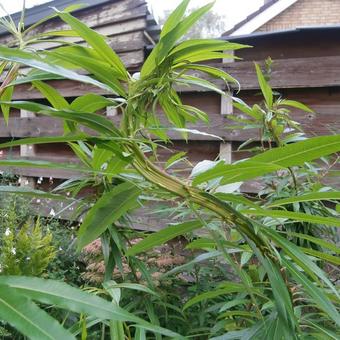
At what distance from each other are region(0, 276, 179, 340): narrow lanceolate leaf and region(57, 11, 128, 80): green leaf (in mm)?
294

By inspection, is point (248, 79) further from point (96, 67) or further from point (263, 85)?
point (96, 67)

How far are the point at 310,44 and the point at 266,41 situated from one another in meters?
0.24

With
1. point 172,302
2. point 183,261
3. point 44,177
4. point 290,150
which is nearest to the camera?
point 290,150

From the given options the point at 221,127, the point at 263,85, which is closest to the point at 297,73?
the point at 221,127

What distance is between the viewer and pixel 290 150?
0.49m

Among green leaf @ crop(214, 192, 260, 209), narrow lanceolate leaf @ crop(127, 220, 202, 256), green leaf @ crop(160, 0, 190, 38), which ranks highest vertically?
green leaf @ crop(160, 0, 190, 38)

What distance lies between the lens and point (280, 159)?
504 millimetres

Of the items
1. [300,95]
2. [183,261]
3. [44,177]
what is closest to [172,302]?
[183,261]

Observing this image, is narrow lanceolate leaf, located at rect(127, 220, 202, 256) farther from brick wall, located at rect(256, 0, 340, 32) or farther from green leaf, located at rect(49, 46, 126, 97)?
brick wall, located at rect(256, 0, 340, 32)

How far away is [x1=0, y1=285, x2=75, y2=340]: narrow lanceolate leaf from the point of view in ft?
1.05

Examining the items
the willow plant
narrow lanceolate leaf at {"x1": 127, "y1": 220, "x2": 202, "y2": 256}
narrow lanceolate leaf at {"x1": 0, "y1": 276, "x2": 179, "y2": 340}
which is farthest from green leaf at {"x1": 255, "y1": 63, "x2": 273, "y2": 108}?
narrow lanceolate leaf at {"x1": 0, "y1": 276, "x2": 179, "y2": 340}

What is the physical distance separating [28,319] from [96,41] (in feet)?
1.16

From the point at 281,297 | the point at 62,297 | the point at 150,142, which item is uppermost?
the point at 150,142

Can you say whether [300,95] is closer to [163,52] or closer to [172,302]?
[172,302]
